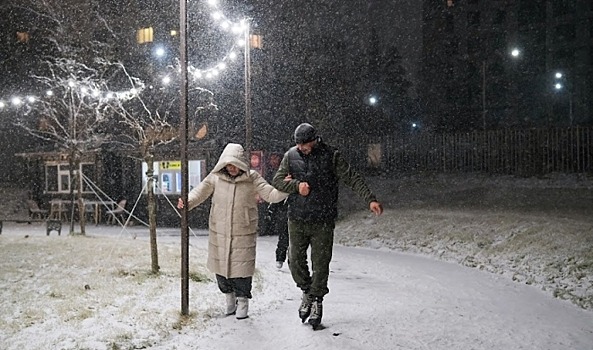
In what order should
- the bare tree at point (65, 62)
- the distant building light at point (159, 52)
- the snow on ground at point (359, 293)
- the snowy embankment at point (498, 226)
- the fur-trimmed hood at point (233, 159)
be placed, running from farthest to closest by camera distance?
1. the distant building light at point (159, 52)
2. the bare tree at point (65, 62)
3. the snowy embankment at point (498, 226)
4. the fur-trimmed hood at point (233, 159)
5. the snow on ground at point (359, 293)

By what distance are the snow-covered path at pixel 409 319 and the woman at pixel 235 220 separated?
440 millimetres

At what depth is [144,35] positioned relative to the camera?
27938 millimetres

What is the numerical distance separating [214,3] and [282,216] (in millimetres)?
5153

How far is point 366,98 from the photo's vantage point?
3803 cm

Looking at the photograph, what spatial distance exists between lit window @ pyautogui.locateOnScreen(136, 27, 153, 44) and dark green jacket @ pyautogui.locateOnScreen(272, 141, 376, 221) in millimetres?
23333

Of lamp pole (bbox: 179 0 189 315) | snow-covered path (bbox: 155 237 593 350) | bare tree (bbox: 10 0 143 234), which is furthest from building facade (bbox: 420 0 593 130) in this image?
lamp pole (bbox: 179 0 189 315)

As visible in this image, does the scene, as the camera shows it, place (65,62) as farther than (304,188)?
Yes

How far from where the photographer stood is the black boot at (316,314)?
6.03 meters

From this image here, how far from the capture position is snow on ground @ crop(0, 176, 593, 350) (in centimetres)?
583

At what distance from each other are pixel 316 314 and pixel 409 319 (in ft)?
3.75

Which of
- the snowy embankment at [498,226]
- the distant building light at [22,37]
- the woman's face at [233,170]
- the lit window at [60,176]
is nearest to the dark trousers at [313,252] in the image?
the woman's face at [233,170]

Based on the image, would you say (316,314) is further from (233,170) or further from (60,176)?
(60,176)

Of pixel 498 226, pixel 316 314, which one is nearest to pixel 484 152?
pixel 498 226

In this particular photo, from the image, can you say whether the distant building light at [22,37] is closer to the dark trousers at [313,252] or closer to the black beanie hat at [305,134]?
the black beanie hat at [305,134]
